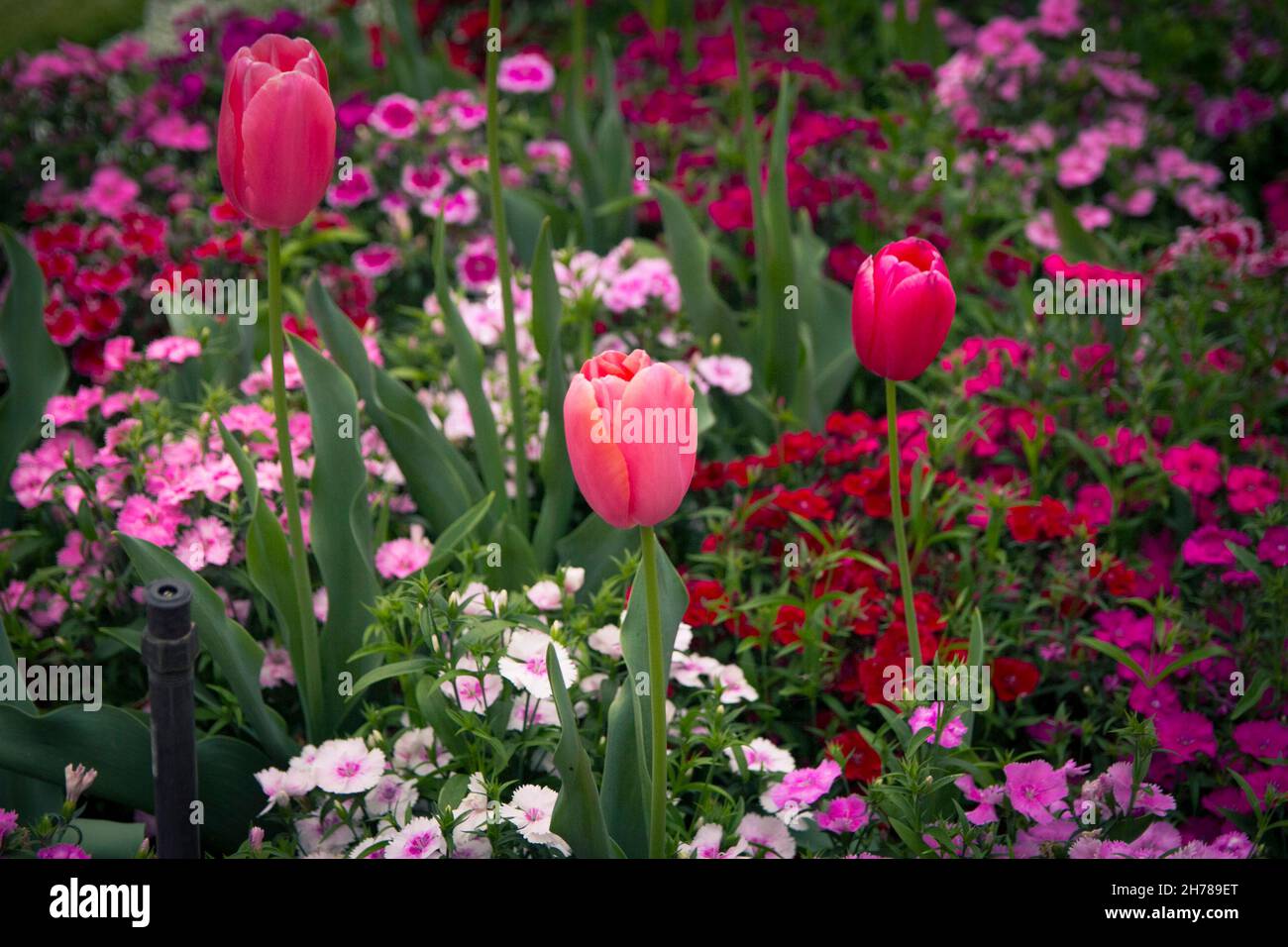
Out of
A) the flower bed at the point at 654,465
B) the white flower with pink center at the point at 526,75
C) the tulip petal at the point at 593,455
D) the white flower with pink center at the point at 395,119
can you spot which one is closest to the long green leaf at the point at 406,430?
the flower bed at the point at 654,465

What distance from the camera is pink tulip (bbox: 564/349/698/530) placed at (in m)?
1.14

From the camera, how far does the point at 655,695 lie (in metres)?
1.30

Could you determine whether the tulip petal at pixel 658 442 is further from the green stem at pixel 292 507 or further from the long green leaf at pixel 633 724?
the green stem at pixel 292 507

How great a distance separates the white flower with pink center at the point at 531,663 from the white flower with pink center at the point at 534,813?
11 cm

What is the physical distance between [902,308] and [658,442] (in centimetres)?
36

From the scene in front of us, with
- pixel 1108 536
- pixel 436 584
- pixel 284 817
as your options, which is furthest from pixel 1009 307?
pixel 284 817

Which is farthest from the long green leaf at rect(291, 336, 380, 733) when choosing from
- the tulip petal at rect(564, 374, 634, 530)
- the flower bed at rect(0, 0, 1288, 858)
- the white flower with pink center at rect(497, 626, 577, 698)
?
the tulip petal at rect(564, 374, 634, 530)

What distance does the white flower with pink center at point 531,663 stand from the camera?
1.51 metres

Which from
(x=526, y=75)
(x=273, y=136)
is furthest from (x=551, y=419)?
(x=526, y=75)

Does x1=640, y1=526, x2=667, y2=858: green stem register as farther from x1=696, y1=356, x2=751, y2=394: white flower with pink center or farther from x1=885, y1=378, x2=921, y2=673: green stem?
x1=696, y1=356, x2=751, y2=394: white flower with pink center

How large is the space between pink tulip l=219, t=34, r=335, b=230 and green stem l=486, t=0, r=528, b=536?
437mm

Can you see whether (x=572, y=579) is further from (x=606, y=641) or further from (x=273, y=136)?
(x=273, y=136)
